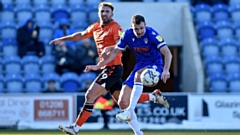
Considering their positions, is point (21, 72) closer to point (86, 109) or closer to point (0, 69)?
point (0, 69)

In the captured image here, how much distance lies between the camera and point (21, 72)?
18.4 m

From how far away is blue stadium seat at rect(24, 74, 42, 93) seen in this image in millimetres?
17703

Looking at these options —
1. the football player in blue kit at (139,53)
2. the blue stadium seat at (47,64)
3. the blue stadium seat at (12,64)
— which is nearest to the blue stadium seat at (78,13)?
the blue stadium seat at (47,64)

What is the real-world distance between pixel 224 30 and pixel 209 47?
0.94m

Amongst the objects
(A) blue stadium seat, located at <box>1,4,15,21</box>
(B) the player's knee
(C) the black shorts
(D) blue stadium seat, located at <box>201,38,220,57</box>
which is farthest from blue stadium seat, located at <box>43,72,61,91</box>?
(B) the player's knee

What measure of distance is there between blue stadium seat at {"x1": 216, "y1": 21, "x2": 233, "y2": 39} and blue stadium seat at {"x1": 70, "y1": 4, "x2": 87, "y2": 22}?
3839 millimetres

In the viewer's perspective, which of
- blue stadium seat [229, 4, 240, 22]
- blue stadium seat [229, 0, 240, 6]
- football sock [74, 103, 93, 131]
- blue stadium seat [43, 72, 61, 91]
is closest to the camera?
football sock [74, 103, 93, 131]

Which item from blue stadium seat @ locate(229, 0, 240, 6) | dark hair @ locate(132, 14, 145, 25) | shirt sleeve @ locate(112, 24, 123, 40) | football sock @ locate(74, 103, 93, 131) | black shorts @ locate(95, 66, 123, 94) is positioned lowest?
football sock @ locate(74, 103, 93, 131)

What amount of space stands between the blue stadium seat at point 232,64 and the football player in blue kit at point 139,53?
8.72 meters

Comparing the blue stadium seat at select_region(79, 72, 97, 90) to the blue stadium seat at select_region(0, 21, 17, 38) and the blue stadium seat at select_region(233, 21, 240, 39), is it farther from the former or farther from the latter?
the blue stadium seat at select_region(233, 21, 240, 39)

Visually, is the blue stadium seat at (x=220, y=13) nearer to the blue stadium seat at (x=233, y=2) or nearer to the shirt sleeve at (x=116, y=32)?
the blue stadium seat at (x=233, y=2)

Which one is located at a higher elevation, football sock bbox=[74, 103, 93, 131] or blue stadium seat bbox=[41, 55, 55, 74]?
blue stadium seat bbox=[41, 55, 55, 74]

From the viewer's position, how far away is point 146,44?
1013 centimetres

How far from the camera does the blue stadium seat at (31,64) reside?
18.2 metres
